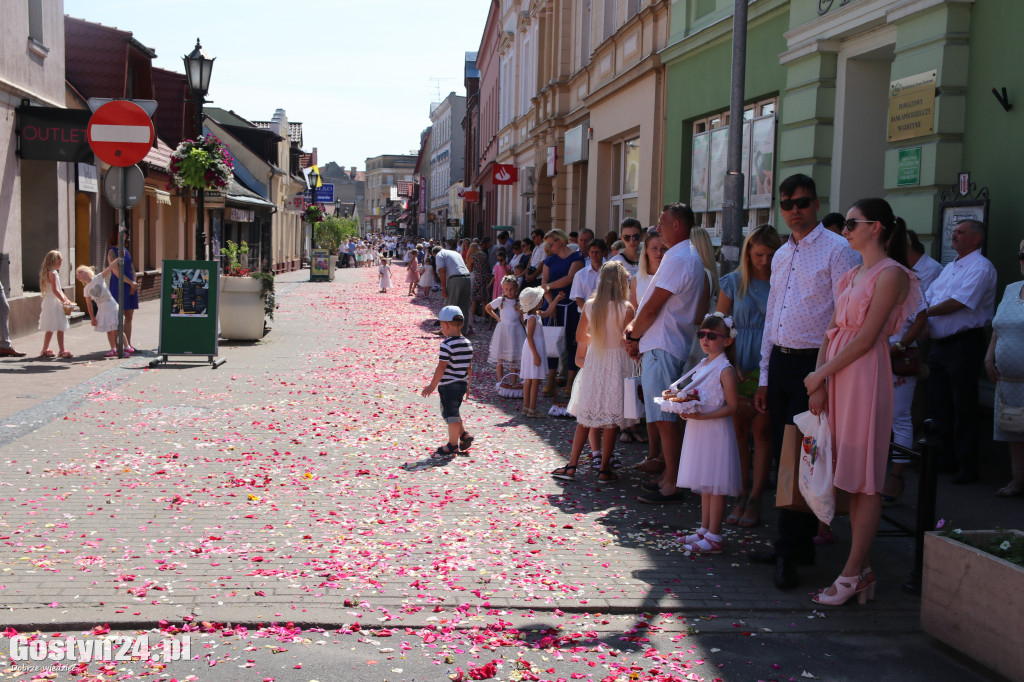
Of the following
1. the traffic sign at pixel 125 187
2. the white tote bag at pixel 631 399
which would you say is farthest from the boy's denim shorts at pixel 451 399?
the traffic sign at pixel 125 187

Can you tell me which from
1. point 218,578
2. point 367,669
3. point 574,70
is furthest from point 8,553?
point 574,70

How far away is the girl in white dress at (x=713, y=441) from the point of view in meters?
5.58

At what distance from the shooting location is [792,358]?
5.32m

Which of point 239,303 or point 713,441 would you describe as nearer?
point 713,441

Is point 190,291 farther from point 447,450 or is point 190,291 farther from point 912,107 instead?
point 912,107

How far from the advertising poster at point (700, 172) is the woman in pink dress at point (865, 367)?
29.3 feet

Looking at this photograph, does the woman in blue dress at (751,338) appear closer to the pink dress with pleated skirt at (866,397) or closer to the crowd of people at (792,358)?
the crowd of people at (792,358)

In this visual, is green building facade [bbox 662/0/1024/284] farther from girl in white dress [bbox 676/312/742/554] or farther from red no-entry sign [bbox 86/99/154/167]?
red no-entry sign [bbox 86/99/154/167]

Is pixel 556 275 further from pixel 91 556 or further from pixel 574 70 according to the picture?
pixel 574 70

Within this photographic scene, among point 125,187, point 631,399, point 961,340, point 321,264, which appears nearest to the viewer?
point 631,399

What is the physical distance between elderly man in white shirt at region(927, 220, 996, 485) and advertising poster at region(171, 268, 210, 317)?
9.26 metres

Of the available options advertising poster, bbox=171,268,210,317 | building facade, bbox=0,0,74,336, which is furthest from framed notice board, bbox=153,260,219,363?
building facade, bbox=0,0,74,336

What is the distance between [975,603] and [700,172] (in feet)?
34.0

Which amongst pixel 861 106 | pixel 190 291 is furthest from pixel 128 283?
pixel 861 106
